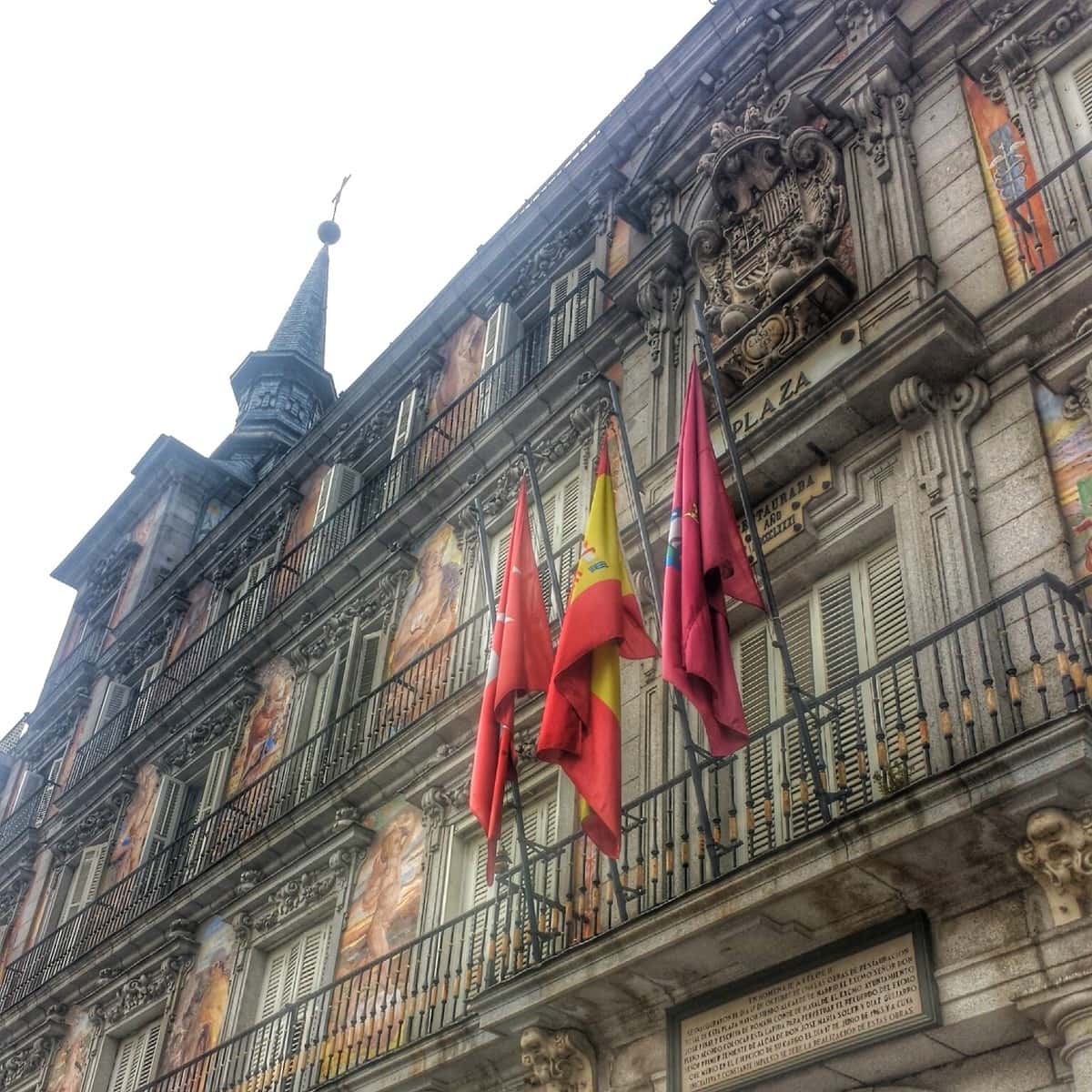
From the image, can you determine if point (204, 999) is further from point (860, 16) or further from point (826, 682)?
point (860, 16)

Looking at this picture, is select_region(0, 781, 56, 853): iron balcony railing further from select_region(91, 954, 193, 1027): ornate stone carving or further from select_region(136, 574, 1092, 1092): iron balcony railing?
select_region(136, 574, 1092, 1092): iron balcony railing

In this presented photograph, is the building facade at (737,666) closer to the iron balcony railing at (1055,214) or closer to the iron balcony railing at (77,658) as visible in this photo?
the iron balcony railing at (1055,214)

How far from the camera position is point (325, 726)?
15961 millimetres

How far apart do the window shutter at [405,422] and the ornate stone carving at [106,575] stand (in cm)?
1033

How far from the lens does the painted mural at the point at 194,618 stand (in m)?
22.7

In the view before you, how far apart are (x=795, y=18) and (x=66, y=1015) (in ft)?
50.0

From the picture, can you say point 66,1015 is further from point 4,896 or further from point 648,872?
point 648,872

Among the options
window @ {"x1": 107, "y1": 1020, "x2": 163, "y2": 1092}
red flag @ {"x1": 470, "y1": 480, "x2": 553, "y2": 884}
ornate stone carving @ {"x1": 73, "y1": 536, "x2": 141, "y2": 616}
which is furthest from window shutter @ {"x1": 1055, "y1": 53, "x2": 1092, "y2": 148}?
ornate stone carving @ {"x1": 73, "y1": 536, "x2": 141, "y2": 616}

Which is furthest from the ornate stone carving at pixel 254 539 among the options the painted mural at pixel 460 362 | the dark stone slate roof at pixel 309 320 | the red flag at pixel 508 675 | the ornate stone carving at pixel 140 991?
the dark stone slate roof at pixel 309 320

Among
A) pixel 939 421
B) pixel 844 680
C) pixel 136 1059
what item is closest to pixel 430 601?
pixel 136 1059

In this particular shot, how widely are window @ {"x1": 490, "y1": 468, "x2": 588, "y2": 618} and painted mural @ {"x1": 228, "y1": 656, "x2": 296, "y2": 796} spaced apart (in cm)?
421

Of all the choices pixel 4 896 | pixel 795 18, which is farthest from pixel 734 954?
pixel 4 896

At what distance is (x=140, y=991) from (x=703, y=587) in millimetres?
10928

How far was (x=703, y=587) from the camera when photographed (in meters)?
9.40
